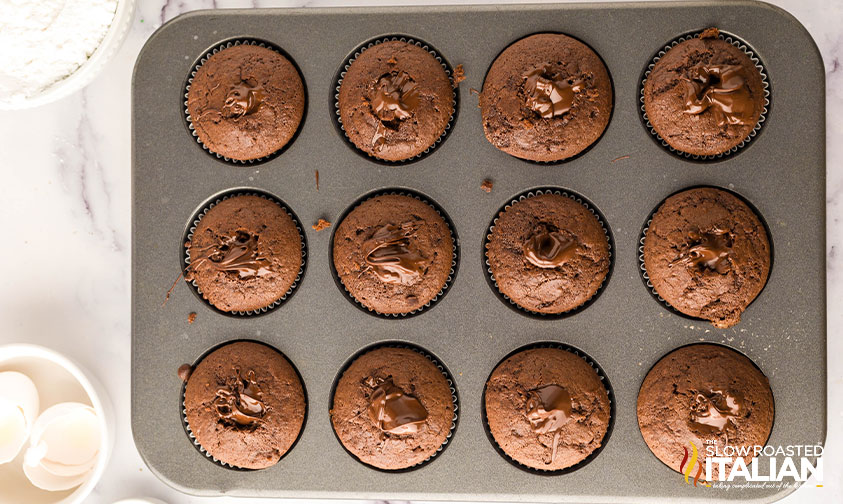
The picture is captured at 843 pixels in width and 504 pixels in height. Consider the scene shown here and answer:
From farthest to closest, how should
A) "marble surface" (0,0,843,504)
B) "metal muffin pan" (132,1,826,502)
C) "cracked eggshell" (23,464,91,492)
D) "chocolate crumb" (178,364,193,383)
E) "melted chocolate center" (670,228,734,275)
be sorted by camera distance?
"marble surface" (0,0,843,504) → "cracked eggshell" (23,464,91,492) → "chocolate crumb" (178,364,193,383) → "metal muffin pan" (132,1,826,502) → "melted chocolate center" (670,228,734,275)

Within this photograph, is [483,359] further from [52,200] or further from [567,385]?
[52,200]

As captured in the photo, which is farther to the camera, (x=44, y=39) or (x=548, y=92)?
(x=44, y=39)

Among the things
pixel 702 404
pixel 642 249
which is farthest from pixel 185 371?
pixel 702 404

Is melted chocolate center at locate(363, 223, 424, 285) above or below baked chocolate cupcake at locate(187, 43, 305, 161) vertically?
below

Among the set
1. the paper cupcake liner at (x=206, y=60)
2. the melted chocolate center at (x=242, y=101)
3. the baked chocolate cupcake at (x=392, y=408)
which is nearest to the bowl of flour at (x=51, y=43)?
the paper cupcake liner at (x=206, y=60)

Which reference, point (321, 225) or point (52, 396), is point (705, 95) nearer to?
point (321, 225)

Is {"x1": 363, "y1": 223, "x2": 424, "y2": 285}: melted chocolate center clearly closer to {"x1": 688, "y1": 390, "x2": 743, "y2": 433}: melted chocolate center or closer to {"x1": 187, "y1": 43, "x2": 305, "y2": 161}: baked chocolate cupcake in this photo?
{"x1": 187, "y1": 43, "x2": 305, "y2": 161}: baked chocolate cupcake

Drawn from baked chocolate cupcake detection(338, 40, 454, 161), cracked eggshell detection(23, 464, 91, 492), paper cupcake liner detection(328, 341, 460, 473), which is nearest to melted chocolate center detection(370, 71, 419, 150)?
baked chocolate cupcake detection(338, 40, 454, 161)
